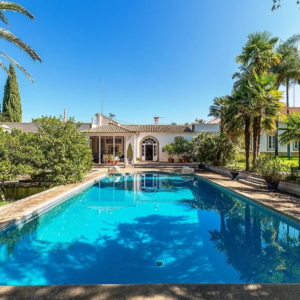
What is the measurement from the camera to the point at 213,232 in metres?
6.55

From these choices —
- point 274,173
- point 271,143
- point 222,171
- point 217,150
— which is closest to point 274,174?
point 274,173

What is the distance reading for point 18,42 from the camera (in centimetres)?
901

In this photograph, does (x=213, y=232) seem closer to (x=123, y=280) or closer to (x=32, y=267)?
(x=123, y=280)

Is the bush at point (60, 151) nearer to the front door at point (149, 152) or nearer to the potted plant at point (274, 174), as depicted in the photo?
the potted plant at point (274, 174)

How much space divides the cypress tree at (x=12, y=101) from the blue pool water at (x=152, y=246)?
38595mm

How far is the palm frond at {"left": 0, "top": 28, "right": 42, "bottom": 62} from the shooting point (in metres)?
8.64

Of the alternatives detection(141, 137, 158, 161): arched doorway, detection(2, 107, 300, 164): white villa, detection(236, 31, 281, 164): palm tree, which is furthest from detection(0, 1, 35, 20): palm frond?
detection(141, 137, 158, 161): arched doorway

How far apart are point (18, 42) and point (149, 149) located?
21654 mm

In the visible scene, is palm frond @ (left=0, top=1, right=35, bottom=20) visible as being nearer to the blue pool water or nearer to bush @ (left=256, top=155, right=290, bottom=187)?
the blue pool water

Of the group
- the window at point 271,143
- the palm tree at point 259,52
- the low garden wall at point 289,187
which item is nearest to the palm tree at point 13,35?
the low garden wall at point 289,187

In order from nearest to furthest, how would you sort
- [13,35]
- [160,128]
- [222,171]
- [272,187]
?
[13,35] → [272,187] → [222,171] → [160,128]

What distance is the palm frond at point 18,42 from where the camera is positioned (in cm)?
864

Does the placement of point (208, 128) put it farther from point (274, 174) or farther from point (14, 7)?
point (14, 7)

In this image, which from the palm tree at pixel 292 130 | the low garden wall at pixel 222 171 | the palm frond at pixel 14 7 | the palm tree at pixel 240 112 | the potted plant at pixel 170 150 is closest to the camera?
the palm frond at pixel 14 7
